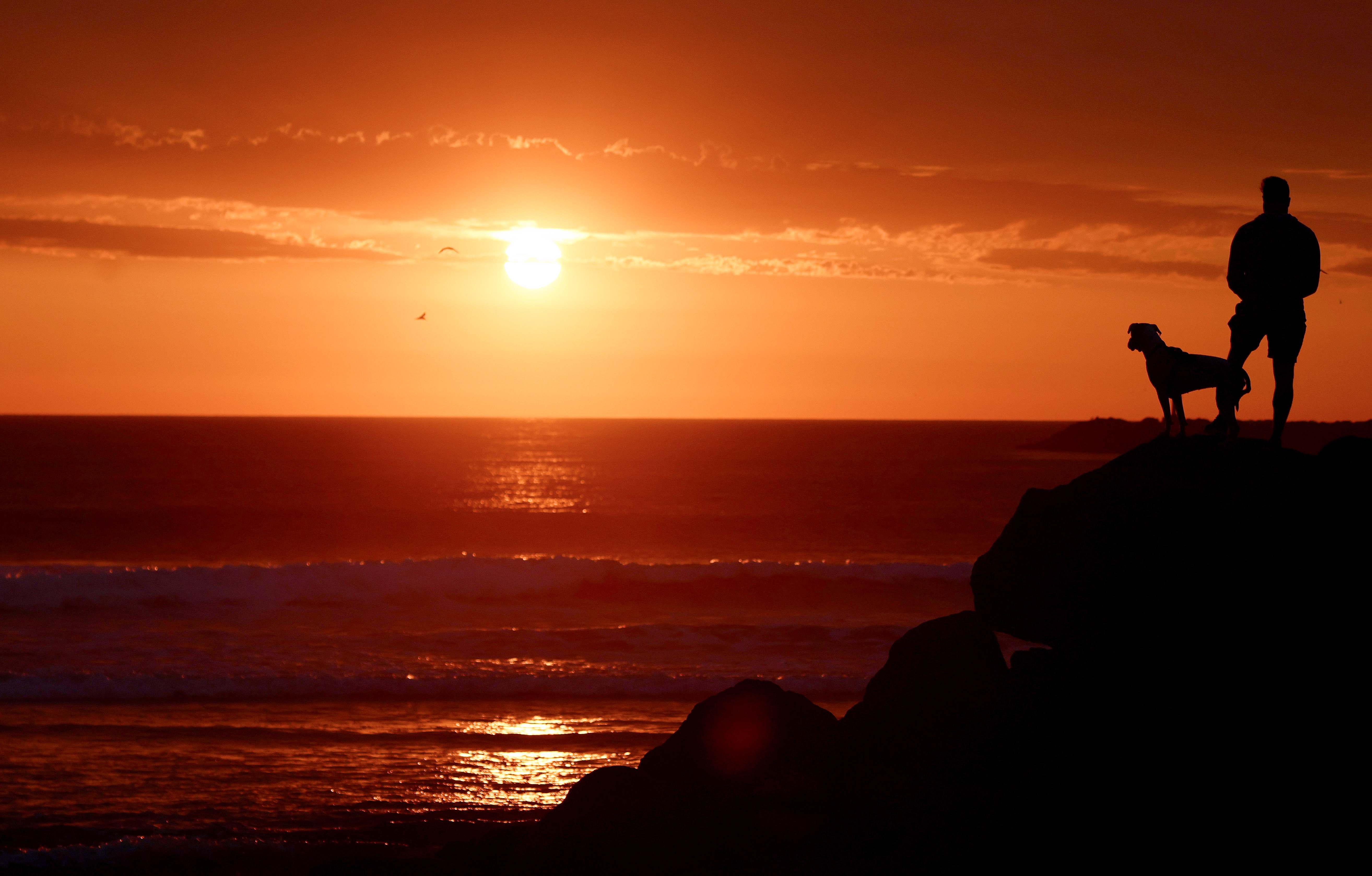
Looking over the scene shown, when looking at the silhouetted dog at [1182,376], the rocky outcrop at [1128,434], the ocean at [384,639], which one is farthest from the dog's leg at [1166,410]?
the rocky outcrop at [1128,434]

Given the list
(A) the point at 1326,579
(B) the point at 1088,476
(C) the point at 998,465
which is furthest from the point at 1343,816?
(C) the point at 998,465

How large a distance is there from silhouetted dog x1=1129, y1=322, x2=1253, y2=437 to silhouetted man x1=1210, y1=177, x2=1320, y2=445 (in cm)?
7

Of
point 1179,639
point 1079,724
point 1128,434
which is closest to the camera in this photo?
point 1179,639

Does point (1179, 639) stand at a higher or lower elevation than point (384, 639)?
higher

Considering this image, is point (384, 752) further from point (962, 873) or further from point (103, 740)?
point (962, 873)

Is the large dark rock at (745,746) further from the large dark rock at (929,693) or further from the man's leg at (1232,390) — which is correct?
the man's leg at (1232,390)

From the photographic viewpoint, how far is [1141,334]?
9.58m

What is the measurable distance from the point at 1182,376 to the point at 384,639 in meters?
17.9

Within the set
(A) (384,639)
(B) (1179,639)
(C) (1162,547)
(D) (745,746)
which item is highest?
(C) (1162,547)

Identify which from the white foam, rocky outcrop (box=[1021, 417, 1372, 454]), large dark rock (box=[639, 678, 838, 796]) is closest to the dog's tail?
large dark rock (box=[639, 678, 838, 796])

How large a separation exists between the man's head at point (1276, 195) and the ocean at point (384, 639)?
9928 millimetres

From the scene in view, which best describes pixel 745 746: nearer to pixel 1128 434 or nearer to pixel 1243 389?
pixel 1243 389

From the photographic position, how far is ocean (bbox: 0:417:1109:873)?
11805 mm

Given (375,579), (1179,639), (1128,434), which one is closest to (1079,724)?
(1179,639)
